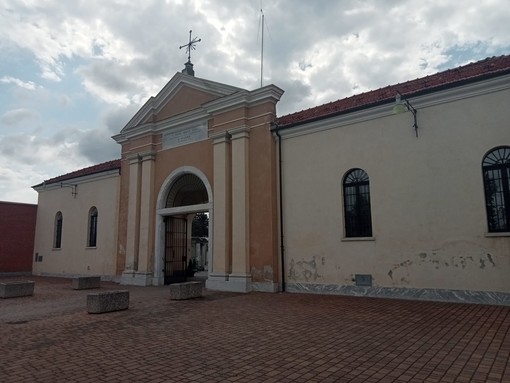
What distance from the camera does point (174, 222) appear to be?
1736cm

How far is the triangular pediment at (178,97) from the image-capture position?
15508mm

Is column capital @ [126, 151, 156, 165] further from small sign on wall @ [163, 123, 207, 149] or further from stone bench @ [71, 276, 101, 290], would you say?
stone bench @ [71, 276, 101, 290]

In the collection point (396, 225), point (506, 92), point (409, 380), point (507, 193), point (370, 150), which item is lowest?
point (409, 380)

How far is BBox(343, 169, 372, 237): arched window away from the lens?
11.9 metres

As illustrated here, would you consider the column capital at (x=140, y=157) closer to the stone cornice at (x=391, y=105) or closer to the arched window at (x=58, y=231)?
the stone cornice at (x=391, y=105)

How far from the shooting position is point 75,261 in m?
20.9

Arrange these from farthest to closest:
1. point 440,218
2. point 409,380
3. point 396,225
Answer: point 396,225
point 440,218
point 409,380

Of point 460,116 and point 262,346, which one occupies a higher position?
point 460,116

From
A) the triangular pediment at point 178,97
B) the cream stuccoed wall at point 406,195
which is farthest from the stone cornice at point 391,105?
the triangular pediment at point 178,97

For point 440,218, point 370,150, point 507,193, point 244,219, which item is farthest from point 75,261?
point 507,193

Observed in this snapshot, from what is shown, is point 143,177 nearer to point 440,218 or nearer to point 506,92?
point 440,218

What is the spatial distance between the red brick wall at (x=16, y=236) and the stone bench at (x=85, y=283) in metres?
11.0

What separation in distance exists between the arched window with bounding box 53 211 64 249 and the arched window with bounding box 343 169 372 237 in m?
17.5

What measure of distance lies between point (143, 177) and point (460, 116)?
12.8 m
